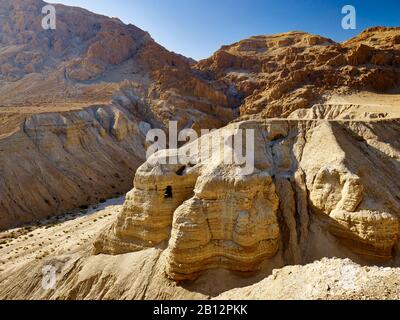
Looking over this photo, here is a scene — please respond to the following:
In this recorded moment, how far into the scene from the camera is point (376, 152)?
643 inches

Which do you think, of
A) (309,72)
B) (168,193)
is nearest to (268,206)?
(168,193)

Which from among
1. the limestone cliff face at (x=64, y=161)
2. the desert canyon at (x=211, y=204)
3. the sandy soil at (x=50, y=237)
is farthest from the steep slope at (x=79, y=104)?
the sandy soil at (x=50, y=237)

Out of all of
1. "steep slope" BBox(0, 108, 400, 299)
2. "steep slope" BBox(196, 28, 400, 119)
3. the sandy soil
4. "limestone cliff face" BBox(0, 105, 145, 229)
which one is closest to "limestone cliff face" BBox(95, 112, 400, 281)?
"steep slope" BBox(0, 108, 400, 299)

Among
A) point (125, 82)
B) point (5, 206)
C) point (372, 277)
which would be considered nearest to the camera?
point (372, 277)

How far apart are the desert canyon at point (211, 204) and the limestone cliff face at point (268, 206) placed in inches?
2.1

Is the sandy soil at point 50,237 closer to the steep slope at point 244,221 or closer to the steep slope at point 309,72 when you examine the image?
the steep slope at point 244,221

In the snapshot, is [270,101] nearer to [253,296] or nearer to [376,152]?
[376,152]

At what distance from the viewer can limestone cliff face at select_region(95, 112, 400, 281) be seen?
12.7 metres

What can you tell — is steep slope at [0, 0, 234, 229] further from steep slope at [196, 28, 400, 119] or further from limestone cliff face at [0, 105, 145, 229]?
steep slope at [196, 28, 400, 119]

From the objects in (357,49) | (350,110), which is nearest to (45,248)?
(350,110)

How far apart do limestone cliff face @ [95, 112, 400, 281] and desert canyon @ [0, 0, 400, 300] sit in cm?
5

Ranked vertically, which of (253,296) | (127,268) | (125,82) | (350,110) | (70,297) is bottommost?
(70,297)

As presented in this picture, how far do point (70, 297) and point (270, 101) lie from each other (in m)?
45.7

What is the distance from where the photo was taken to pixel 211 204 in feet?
43.5
